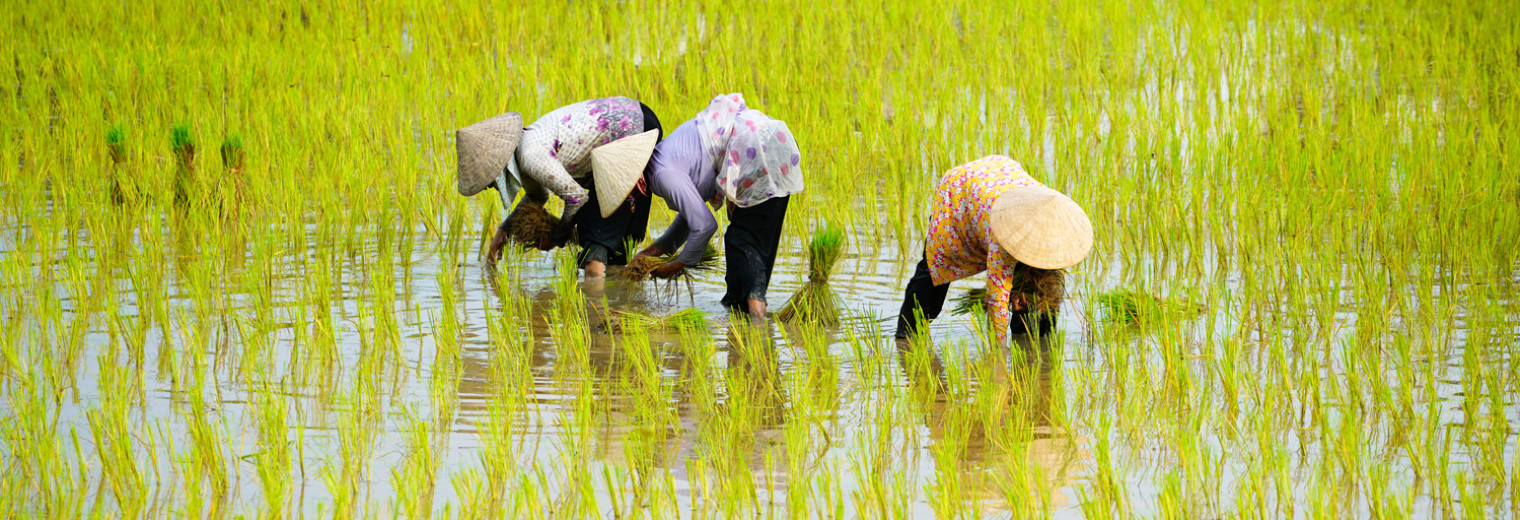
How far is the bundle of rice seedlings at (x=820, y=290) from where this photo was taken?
356 cm

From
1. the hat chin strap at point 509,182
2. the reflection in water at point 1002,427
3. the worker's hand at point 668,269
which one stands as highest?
the hat chin strap at point 509,182

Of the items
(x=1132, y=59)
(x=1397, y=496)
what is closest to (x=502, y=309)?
(x=1397, y=496)

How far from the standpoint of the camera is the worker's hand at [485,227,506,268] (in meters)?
4.02

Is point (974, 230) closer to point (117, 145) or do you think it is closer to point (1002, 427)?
point (1002, 427)

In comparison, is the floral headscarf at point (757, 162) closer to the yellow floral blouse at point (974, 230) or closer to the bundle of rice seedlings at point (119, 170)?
the yellow floral blouse at point (974, 230)

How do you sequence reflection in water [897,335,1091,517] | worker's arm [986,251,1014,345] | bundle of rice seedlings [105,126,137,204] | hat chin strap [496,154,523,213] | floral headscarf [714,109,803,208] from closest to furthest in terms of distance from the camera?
reflection in water [897,335,1091,517], worker's arm [986,251,1014,345], floral headscarf [714,109,803,208], hat chin strap [496,154,523,213], bundle of rice seedlings [105,126,137,204]

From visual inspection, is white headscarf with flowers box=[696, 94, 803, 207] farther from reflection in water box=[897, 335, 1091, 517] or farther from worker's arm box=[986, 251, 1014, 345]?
worker's arm box=[986, 251, 1014, 345]

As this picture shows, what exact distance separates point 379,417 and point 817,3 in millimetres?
5175

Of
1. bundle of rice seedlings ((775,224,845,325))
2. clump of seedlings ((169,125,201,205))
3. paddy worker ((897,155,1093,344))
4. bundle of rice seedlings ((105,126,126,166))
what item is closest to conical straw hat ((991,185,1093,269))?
paddy worker ((897,155,1093,344))

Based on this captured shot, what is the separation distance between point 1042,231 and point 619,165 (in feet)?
3.98

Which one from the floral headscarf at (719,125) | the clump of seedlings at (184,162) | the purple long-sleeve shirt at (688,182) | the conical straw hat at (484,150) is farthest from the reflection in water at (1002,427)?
the clump of seedlings at (184,162)

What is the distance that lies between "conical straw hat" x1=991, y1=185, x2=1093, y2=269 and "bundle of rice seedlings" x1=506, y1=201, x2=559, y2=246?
1553 millimetres

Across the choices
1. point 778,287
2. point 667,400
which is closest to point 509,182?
point 778,287

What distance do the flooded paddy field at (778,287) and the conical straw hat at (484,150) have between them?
0.92ft
